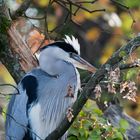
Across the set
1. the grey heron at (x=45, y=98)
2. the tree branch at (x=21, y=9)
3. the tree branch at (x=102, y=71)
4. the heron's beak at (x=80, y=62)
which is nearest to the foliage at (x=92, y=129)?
the grey heron at (x=45, y=98)

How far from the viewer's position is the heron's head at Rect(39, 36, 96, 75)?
335 centimetres

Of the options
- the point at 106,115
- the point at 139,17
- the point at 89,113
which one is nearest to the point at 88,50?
the point at 139,17

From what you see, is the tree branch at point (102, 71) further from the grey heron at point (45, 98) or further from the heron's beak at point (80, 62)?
the heron's beak at point (80, 62)

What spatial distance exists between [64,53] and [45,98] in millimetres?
262

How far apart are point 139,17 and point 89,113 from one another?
14.1ft

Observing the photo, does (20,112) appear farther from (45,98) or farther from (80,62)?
(80,62)

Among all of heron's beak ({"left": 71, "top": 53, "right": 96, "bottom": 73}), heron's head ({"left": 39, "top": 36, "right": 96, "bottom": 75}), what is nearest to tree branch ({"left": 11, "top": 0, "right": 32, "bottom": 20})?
heron's head ({"left": 39, "top": 36, "right": 96, "bottom": 75})

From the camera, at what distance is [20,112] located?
3238mm

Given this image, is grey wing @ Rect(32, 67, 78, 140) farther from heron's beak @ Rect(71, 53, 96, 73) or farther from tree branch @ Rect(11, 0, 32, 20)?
tree branch @ Rect(11, 0, 32, 20)

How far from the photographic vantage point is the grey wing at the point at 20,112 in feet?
10.6

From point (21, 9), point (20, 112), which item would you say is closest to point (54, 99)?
point (20, 112)

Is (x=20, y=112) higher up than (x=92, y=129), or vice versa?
(x=20, y=112)

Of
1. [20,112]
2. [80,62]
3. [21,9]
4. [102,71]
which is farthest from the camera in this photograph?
[21,9]

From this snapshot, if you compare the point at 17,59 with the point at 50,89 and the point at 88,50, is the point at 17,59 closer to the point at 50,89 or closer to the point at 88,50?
the point at 50,89
